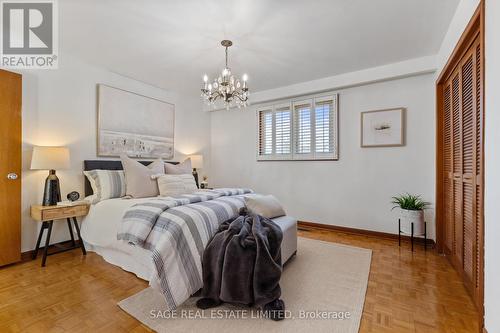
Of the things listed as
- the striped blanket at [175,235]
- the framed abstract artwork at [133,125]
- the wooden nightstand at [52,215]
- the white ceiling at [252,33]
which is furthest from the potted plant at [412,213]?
the wooden nightstand at [52,215]

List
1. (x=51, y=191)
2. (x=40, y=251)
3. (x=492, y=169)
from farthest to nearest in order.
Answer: (x=40, y=251)
(x=51, y=191)
(x=492, y=169)

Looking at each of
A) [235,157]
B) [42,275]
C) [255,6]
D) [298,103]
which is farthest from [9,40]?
[298,103]

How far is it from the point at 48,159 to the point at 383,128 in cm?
440

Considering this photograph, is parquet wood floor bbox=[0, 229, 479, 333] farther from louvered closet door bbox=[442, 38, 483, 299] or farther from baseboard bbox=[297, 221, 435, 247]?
baseboard bbox=[297, 221, 435, 247]

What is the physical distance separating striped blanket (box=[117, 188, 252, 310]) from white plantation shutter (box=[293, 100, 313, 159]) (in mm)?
2318

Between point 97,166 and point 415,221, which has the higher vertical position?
point 97,166

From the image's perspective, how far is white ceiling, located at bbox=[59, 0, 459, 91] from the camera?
211cm

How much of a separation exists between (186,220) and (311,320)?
1.19 meters

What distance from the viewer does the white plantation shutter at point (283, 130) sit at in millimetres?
4367

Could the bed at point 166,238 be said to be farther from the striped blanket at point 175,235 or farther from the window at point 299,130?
the window at point 299,130

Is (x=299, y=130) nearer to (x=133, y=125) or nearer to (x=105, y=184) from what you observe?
(x=133, y=125)

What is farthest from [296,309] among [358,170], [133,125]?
[133,125]

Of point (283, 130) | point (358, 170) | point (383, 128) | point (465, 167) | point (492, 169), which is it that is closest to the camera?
point (492, 169)

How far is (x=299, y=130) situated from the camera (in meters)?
4.27
